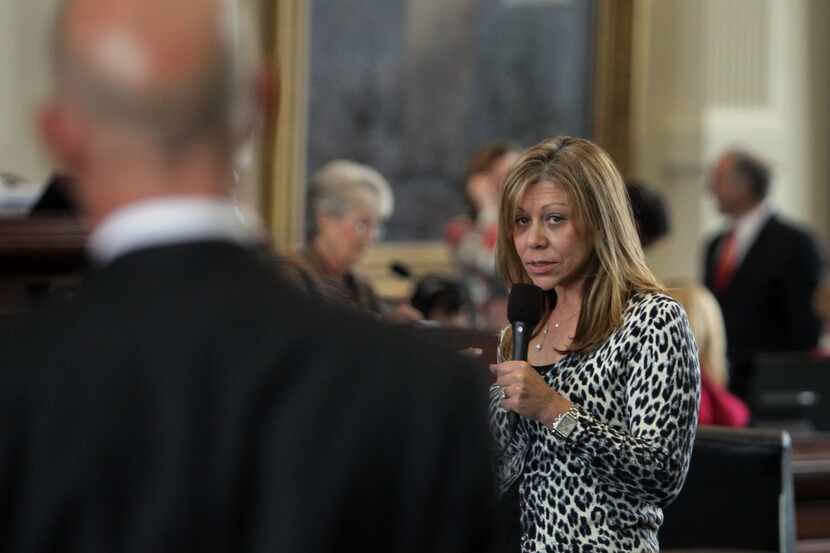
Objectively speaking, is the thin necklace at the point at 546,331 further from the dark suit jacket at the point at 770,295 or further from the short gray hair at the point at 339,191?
the dark suit jacket at the point at 770,295

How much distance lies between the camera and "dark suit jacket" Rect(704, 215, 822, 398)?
8141 mm

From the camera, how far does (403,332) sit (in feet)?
4.96

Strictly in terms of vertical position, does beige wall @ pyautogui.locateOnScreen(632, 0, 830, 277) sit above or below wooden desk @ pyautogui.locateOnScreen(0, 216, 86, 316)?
above

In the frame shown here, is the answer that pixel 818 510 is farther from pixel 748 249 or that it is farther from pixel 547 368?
pixel 748 249

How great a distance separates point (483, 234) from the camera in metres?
6.93

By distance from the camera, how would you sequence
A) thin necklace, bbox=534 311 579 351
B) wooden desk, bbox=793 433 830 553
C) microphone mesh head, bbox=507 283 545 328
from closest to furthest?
1. microphone mesh head, bbox=507 283 545 328
2. thin necklace, bbox=534 311 579 351
3. wooden desk, bbox=793 433 830 553

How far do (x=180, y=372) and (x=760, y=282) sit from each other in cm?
704

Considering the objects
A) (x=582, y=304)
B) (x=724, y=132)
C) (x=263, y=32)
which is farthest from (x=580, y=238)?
(x=724, y=132)

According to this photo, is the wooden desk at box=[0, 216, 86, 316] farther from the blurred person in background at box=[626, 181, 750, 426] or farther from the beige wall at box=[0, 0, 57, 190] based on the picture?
the beige wall at box=[0, 0, 57, 190]

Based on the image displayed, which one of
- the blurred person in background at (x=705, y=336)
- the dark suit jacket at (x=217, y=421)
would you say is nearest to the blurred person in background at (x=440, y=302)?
the blurred person in background at (x=705, y=336)

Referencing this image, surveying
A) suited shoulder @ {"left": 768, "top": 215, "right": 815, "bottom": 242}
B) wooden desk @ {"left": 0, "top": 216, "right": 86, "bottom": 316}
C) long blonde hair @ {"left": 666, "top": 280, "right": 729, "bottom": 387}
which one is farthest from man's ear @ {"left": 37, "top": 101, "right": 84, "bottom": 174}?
suited shoulder @ {"left": 768, "top": 215, "right": 815, "bottom": 242}

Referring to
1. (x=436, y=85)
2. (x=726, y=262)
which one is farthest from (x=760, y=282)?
(x=436, y=85)

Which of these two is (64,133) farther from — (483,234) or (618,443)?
(483,234)

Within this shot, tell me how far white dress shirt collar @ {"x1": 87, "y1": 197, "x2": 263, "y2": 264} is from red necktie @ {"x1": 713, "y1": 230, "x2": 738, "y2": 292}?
23.4 feet
